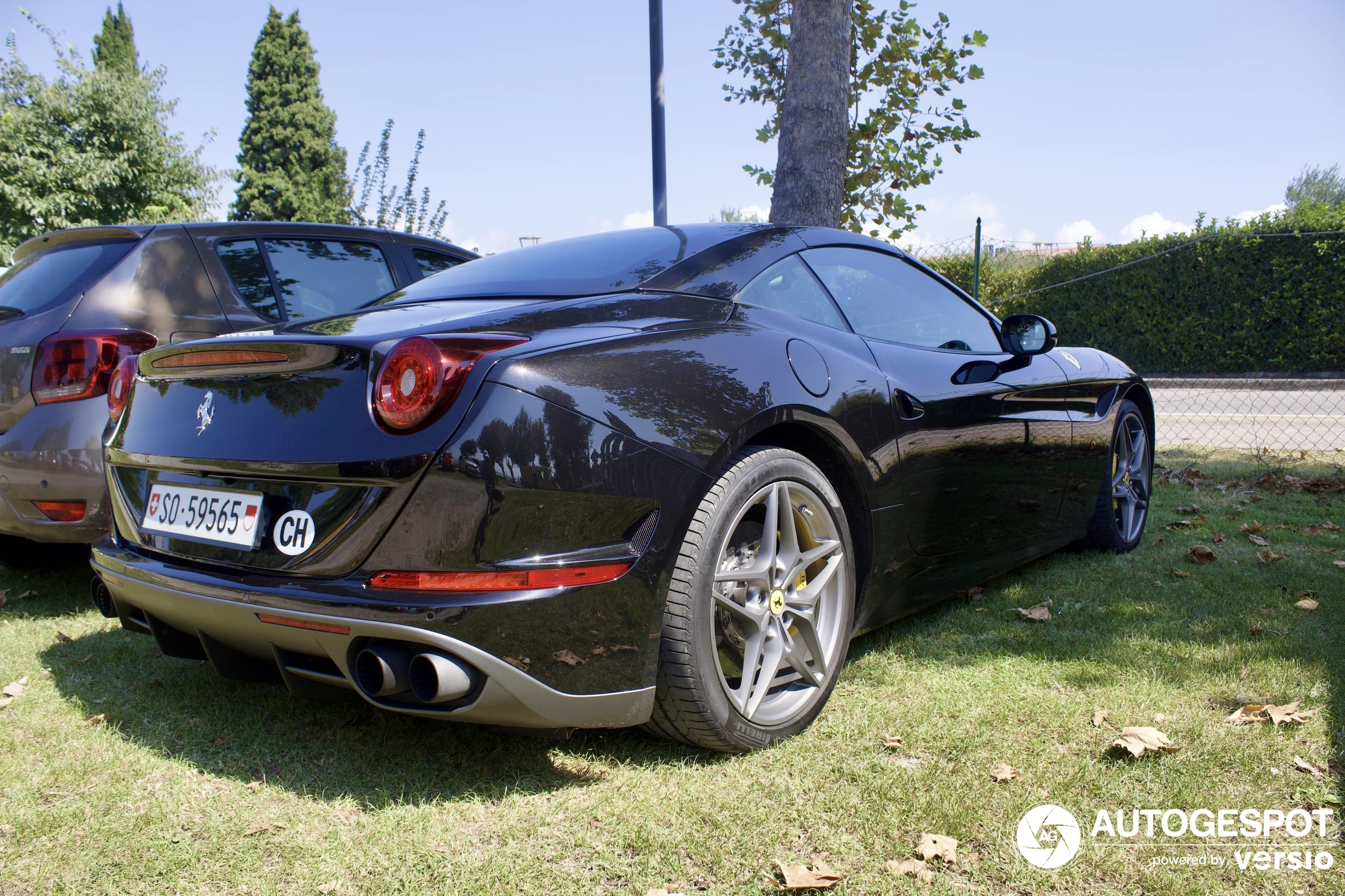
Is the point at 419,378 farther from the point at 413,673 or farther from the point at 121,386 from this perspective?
the point at 121,386

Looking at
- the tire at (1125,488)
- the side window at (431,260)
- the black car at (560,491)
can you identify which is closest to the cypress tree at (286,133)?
the side window at (431,260)

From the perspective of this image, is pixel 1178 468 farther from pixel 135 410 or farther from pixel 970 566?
pixel 135 410

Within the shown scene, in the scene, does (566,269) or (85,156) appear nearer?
(566,269)

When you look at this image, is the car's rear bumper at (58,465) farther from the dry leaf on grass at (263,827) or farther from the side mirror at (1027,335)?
the side mirror at (1027,335)

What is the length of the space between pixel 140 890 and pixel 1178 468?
7.14 metres

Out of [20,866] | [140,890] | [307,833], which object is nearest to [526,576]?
[307,833]

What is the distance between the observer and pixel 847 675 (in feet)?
9.36

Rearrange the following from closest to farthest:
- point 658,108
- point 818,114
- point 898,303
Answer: point 898,303 → point 818,114 → point 658,108

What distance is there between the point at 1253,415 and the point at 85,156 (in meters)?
19.9

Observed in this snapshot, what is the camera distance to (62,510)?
3.38 meters

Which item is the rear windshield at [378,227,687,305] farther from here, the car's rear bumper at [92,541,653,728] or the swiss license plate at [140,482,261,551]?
the car's rear bumper at [92,541,653,728]

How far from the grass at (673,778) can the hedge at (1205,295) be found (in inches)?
458

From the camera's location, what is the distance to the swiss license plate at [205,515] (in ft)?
6.75

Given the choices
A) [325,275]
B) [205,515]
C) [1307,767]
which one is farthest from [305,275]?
[1307,767]
